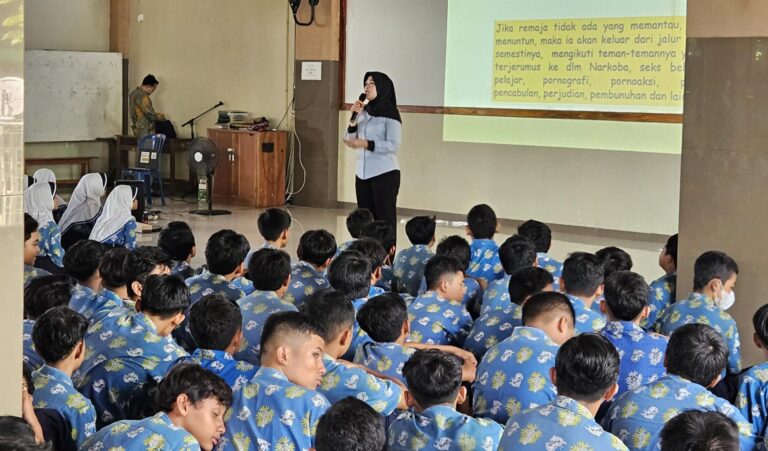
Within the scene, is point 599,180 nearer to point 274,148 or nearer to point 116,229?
point 274,148

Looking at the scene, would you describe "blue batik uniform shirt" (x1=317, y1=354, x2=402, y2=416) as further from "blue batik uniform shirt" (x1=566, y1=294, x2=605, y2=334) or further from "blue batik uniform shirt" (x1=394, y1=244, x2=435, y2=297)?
"blue batik uniform shirt" (x1=394, y1=244, x2=435, y2=297)

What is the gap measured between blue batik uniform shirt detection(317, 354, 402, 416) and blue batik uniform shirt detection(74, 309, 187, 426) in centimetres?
59

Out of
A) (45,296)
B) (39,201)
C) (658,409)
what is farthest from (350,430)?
(39,201)

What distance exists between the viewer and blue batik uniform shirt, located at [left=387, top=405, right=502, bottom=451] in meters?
2.70

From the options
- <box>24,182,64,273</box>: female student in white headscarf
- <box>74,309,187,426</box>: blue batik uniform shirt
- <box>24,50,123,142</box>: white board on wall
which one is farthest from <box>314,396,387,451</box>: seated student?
<box>24,50,123,142</box>: white board on wall

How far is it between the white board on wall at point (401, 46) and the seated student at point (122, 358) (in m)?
7.07

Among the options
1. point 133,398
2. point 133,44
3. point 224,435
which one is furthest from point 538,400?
point 133,44

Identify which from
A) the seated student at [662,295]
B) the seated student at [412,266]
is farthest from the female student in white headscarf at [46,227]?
the seated student at [662,295]

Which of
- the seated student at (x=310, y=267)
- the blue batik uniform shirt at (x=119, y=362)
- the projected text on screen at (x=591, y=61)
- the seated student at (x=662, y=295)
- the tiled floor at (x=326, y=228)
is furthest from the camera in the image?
the projected text on screen at (x=591, y=61)

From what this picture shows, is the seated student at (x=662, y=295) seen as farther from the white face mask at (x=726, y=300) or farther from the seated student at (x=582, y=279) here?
the seated student at (x=582, y=279)

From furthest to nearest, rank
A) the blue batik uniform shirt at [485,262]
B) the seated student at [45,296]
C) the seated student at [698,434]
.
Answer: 1. the blue batik uniform shirt at [485,262]
2. the seated student at [45,296]
3. the seated student at [698,434]

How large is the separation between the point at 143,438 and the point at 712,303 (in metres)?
2.67

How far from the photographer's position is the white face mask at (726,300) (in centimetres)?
474

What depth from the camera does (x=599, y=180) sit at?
379 inches
